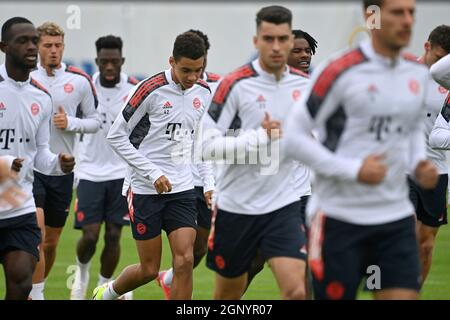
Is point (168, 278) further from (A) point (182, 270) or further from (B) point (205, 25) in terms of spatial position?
(B) point (205, 25)

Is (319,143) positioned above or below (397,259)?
above

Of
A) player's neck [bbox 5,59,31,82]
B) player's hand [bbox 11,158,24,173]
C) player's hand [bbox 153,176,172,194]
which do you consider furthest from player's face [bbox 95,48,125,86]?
player's hand [bbox 11,158,24,173]

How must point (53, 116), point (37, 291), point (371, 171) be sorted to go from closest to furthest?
point (371, 171) < point (37, 291) < point (53, 116)

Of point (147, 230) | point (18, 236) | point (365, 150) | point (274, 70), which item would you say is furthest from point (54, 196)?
point (365, 150)

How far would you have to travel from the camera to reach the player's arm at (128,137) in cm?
965

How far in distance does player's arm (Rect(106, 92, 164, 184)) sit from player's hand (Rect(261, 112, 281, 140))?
90.3 inches

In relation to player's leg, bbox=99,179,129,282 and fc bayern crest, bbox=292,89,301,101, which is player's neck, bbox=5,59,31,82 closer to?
fc bayern crest, bbox=292,89,301,101

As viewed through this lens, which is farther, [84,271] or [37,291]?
[84,271]

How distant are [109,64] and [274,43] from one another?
5.87m

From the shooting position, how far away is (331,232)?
652cm

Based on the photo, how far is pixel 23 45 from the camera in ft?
28.0

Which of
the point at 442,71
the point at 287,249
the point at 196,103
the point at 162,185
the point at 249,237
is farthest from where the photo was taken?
the point at 442,71

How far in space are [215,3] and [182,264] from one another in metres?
16.3

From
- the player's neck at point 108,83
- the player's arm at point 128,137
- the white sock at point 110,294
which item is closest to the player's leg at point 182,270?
the player's arm at point 128,137
